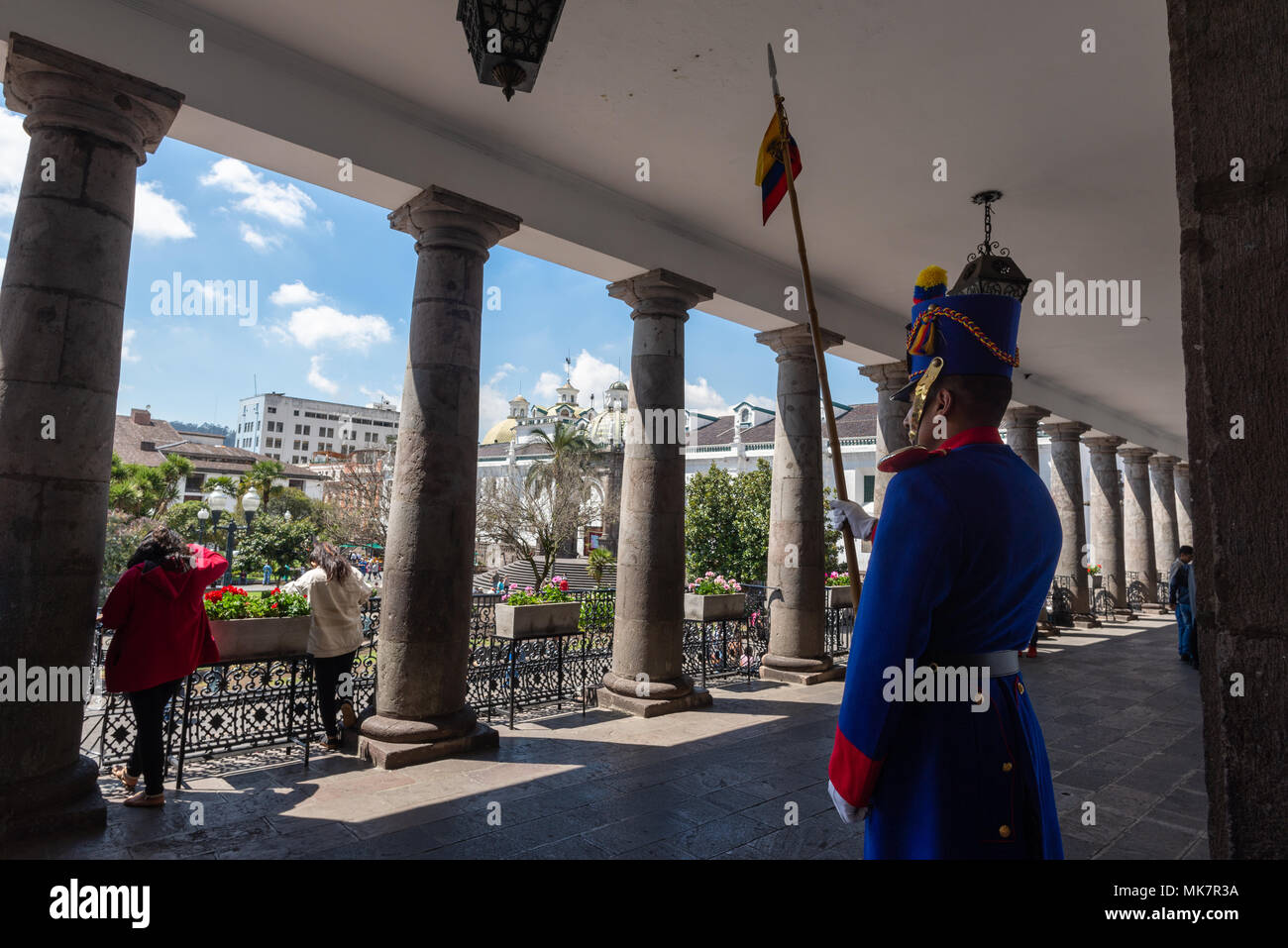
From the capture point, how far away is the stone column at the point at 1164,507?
1000 inches

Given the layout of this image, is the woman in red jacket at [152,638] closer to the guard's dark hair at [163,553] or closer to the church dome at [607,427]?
the guard's dark hair at [163,553]

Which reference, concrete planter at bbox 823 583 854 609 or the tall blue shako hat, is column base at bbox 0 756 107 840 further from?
concrete planter at bbox 823 583 854 609

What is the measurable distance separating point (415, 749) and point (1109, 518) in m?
20.1

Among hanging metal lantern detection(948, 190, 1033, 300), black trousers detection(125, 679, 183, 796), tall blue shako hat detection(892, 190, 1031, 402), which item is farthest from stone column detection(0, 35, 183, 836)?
hanging metal lantern detection(948, 190, 1033, 300)

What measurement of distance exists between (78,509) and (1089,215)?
967 centimetres

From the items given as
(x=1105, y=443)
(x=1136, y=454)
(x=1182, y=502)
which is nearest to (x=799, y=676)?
(x=1105, y=443)

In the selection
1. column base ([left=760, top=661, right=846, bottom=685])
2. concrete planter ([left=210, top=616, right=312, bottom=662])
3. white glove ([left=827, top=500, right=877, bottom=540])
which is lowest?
column base ([left=760, top=661, right=846, bottom=685])

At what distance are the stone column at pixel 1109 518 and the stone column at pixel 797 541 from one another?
13.7 meters

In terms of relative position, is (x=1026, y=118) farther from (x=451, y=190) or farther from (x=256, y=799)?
(x=256, y=799)

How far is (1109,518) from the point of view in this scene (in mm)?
19531

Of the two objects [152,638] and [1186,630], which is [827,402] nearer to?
[152,638]

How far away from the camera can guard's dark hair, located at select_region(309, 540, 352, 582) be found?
6.41 meters

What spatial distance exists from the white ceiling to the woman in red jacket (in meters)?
3.28

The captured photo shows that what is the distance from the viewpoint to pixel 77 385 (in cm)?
428
